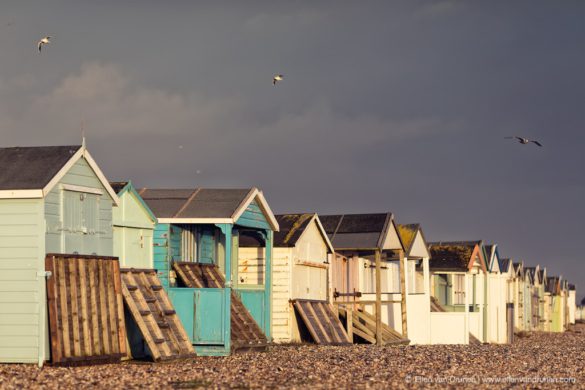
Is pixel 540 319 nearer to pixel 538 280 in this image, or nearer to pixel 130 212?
pixel 538 280

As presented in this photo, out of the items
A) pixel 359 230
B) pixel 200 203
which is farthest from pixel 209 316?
pixel 359 230

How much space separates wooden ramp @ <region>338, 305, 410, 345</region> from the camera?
36844mm

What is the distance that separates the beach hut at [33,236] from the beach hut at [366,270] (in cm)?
1559

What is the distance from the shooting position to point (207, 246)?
1183 inches

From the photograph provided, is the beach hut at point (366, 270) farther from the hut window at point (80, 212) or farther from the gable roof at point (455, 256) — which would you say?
the hut window at point (80, 212)

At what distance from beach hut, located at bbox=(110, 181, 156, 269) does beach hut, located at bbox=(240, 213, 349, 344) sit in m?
6.51

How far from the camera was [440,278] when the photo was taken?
2041 inches

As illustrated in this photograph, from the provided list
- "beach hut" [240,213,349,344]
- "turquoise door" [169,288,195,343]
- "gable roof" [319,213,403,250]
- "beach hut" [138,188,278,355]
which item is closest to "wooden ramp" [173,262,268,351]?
"beach hut" [138,188,278,355]

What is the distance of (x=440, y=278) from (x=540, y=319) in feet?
101

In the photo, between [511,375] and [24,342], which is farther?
[511,375]

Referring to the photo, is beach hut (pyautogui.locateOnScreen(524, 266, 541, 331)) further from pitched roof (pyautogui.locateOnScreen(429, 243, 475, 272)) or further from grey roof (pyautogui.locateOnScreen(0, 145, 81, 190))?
grey roof (pyautogui.locateOnScreen(0, 145, 81, 190))

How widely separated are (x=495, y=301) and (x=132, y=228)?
31.6 metres

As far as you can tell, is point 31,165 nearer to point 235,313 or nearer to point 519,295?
point 235,313

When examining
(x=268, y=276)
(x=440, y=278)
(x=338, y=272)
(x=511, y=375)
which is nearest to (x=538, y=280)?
(x=440, y=278)
